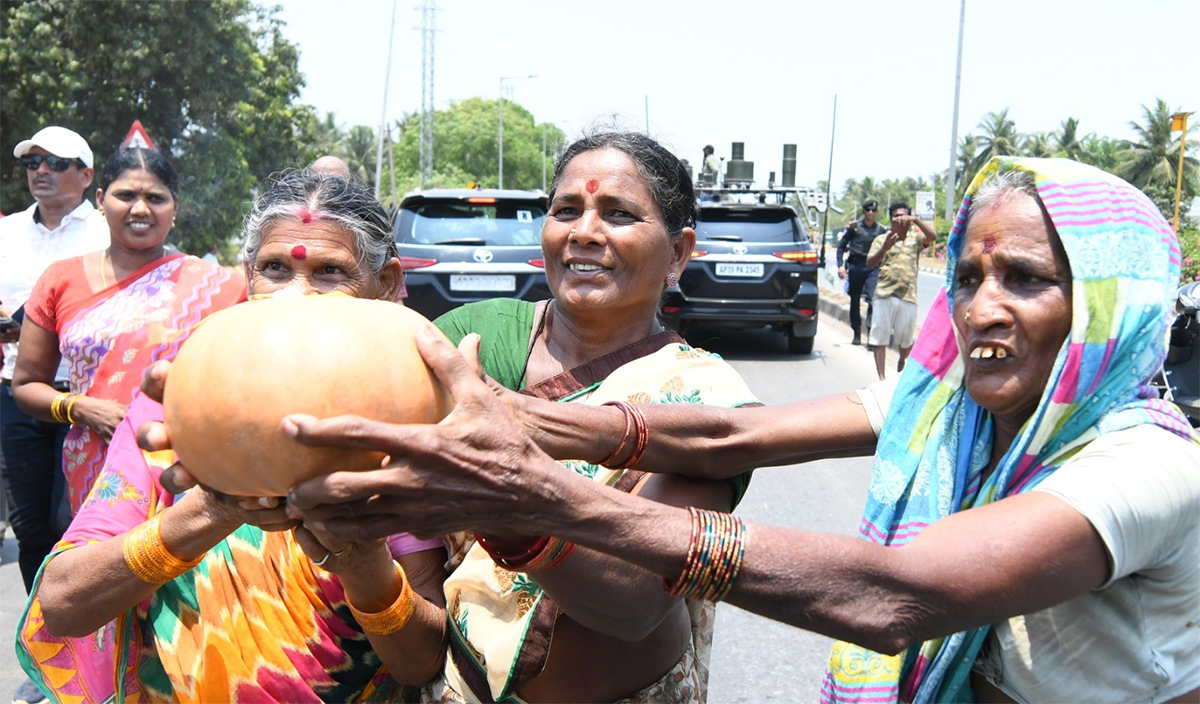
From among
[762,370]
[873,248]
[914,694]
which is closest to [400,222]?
[762,370]

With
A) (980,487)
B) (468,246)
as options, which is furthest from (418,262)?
(980,487)

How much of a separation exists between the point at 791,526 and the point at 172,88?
19118 mm

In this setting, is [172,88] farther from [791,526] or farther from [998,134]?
[998,134]

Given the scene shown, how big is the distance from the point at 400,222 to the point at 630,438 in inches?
304

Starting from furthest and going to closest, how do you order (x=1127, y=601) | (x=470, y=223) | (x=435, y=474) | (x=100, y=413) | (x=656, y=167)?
(x=470, y=223) → (x=100, y=413) → (x=656, y=167) → (x=1127, y=601) → (x=435, y=474)

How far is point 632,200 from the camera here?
2.28m

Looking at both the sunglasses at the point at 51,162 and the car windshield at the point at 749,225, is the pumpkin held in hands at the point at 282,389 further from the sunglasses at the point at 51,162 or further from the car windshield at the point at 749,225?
the car windshield at the point at 749,225

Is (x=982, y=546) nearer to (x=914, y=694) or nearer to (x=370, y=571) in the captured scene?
(x=914, y=694)

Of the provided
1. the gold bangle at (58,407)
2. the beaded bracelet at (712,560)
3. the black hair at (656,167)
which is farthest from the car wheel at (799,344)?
the beaded bracelet at (712,560)

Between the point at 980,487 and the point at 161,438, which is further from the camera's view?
the point at 980,487

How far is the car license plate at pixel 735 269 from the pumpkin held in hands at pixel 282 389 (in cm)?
1065

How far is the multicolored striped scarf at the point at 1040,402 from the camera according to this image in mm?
Answer: 1598

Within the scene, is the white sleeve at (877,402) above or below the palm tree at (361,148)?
below

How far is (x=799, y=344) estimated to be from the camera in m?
12.5
